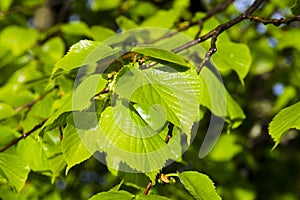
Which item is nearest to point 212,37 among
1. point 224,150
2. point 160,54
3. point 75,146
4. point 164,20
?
A: point 160,54

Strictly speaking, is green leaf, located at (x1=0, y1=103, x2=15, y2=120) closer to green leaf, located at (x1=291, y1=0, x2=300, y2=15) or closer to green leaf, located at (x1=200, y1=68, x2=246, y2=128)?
green leaf, located at (x1=200, y1=68, x2=246, y2=128)

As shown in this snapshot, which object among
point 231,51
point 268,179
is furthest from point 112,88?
point 268,179

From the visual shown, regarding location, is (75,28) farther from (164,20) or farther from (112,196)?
(112,196)

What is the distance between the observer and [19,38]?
1699mm

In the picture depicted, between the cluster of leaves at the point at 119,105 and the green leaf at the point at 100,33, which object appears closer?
the cluster of leaves at the point at 119,105

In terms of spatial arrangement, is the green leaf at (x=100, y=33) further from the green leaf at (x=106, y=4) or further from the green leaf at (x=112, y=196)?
the green leaf at (x=106, y=4)

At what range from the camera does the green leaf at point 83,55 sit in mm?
725

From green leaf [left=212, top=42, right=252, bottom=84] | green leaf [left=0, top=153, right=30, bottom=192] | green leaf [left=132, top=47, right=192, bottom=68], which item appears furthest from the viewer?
green leaf [left=212, top=42, right=252, bottom=84]

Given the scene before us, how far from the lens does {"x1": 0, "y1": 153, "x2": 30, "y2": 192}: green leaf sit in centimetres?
92

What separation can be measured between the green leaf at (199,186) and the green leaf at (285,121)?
14cm

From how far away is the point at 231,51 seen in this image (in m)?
1.17

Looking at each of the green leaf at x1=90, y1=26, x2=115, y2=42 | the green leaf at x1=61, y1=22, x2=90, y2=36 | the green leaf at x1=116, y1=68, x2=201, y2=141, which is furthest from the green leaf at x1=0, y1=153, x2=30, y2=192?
the green leaf at x1=61, y1=22, x2=90, y2=36

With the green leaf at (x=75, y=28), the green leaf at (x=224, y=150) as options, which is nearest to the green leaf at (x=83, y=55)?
the green leaf at (x=75, y=28)

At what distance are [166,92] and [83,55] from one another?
14 cm
